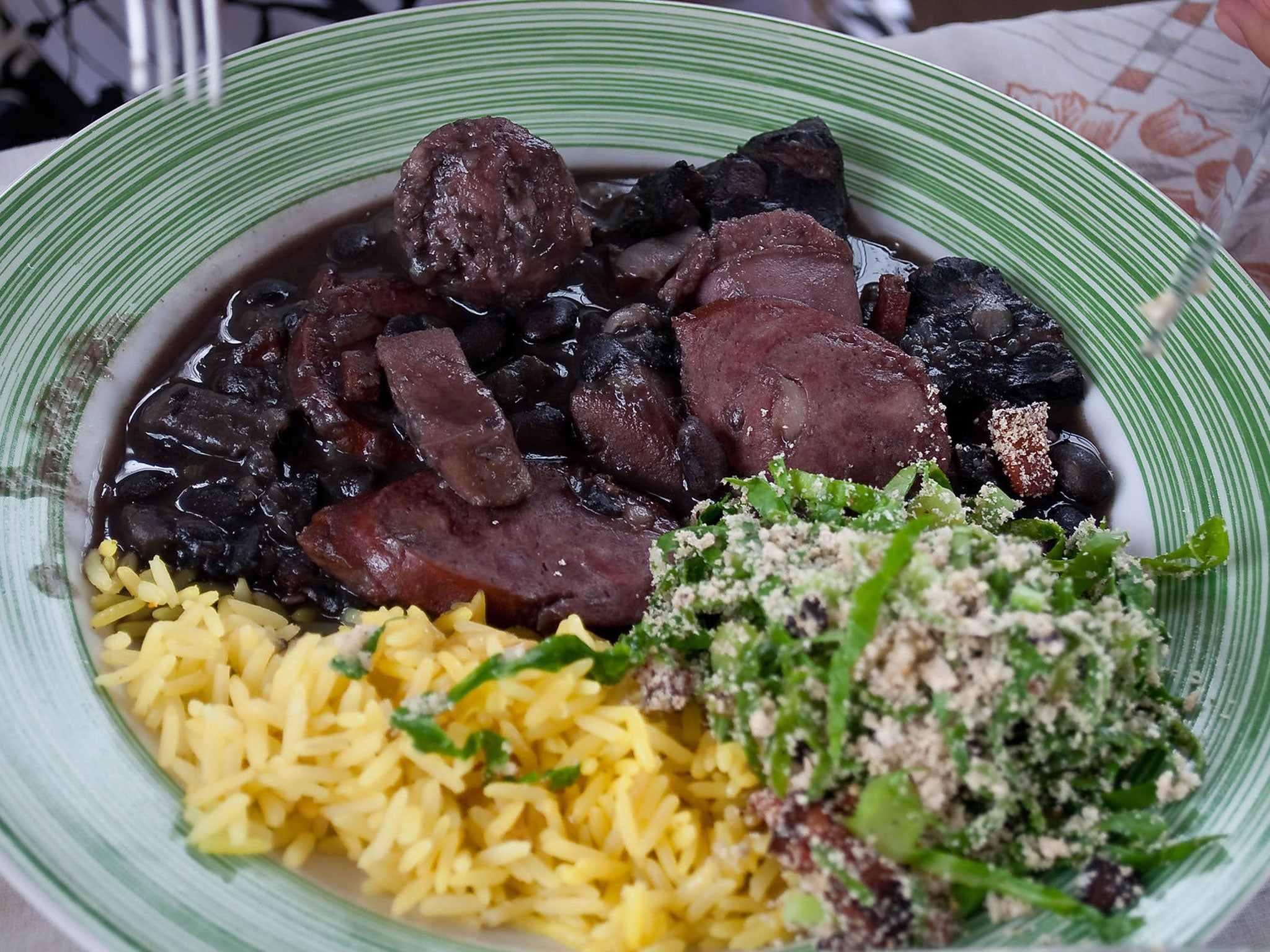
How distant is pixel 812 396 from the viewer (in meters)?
3.90

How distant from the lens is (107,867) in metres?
2.73

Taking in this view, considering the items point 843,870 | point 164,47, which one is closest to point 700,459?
point 843,870

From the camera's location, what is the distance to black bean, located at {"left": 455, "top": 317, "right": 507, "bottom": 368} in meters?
4.18

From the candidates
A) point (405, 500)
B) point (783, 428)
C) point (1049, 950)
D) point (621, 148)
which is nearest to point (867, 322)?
point (783, 428)

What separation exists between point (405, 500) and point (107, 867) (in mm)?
1466

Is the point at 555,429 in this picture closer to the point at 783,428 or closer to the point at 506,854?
the point at 783,428

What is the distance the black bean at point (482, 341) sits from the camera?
4.18 meters

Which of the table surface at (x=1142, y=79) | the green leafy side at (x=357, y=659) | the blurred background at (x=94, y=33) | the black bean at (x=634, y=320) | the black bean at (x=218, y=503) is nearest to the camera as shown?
the green leafy side at (x=357, y=659)

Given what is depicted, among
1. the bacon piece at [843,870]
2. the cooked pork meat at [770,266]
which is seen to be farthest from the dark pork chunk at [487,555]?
the cooked pork meat at [770,266]

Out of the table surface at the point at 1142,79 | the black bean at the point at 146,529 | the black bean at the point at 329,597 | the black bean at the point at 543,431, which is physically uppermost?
the table surface at the point at 1142,79

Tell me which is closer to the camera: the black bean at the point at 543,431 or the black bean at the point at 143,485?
the black bean at the point at 143,485

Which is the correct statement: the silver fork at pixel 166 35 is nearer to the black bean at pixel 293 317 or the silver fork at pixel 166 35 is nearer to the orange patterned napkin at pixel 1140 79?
the black bean at pixel 293 317

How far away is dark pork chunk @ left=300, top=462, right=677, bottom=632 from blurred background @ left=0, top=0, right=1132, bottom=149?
3.49 m

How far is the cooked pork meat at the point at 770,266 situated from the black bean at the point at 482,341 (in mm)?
714
